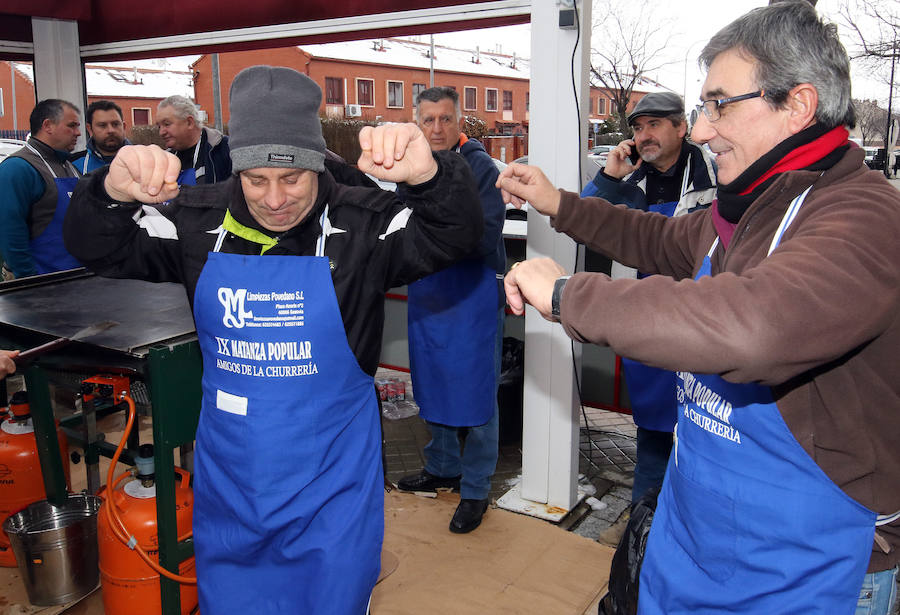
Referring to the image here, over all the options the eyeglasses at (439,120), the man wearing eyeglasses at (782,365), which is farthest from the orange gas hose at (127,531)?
the eyeglasses at (439,120)

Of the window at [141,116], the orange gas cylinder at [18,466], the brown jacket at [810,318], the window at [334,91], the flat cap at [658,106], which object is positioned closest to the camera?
the brown jacket at [810,318]

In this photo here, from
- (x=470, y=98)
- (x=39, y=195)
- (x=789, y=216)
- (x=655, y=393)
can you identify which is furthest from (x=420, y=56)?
(x=789, y=216)

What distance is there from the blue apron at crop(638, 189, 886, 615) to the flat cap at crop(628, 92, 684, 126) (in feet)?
6.61

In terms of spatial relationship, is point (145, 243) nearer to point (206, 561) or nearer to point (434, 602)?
point (206, 561)

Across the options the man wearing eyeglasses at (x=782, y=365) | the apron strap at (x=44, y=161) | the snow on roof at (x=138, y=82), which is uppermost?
the snow on roof at (x=138, y=82)

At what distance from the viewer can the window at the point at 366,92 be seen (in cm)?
3103

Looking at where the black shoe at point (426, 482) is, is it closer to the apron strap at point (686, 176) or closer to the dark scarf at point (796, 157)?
the apron strap at point (686, 176)

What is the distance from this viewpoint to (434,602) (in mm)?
3172

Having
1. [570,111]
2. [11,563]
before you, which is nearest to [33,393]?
[11,563]

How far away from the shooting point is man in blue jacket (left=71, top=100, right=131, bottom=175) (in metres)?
5.08

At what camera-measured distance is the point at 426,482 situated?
4.19 metres

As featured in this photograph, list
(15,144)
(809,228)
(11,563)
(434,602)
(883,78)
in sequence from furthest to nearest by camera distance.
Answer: (883,78) < (15,144) < (11,563) < (434,602) < (809,228)

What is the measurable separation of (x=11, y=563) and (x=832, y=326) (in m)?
3.75

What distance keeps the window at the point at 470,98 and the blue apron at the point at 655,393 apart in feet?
104
